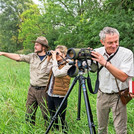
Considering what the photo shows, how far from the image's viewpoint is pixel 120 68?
6.08ft

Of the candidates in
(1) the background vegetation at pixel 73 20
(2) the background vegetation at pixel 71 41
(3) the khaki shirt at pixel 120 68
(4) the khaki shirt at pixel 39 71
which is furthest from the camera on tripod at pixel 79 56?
(1) the background vegetation at pixel 73 20

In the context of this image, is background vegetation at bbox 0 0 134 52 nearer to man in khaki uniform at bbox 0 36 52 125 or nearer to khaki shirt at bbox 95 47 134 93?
man in khaki uniform at bbox 0 36 52 125

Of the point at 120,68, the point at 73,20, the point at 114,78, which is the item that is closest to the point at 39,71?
the point at 114,78

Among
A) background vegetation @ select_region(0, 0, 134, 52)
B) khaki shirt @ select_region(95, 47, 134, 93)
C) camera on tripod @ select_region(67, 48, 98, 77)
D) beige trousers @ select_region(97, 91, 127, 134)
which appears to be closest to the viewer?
camera on tripod @ select_region(67, 48, 98, 77)

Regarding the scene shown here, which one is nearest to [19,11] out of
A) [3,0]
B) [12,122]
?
[3,0]

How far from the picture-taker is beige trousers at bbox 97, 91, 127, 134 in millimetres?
2002

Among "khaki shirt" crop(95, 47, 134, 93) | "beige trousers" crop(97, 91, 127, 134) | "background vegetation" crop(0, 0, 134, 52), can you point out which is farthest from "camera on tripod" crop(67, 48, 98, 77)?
"background vegetation" crop(0, 0, 134, 52)

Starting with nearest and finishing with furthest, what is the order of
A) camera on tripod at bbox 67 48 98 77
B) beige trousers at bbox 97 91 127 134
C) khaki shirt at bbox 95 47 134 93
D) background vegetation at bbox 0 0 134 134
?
camera on tripod at bbox 67 48 98 77 → khaki shirt at bbox 95 47 134 93 → beige trousers at bbox 97 91 127 134 → background vegetation at bbox 0 0 134 134

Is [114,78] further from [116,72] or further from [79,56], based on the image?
[79,56]

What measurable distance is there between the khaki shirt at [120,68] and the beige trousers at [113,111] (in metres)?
0.10

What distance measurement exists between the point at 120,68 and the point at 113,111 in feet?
1.79

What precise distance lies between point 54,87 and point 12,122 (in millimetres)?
942

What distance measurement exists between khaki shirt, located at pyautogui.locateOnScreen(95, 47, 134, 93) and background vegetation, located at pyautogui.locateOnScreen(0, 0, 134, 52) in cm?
422

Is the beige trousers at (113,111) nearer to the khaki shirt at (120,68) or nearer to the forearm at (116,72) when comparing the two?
the khaki shirt at (120,68)
